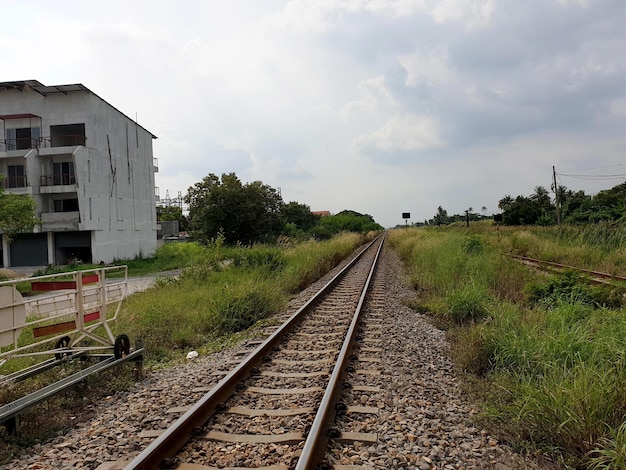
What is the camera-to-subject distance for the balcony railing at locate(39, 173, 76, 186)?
32844mm

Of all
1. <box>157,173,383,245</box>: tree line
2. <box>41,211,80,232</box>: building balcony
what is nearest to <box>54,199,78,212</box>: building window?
<box>41,211,80,232</box>: building balcony

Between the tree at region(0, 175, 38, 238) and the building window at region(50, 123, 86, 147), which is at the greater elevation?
the building window at region(50, 123, 86, 147)

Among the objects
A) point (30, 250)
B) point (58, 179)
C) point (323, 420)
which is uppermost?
point (58, 179)

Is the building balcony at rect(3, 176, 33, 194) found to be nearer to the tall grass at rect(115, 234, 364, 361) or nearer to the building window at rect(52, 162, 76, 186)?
the building window at rect(52, 162, 76, 186)

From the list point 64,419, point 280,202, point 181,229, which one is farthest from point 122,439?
point 181,229

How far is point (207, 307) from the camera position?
9.14m

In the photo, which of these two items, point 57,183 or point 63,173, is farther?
point 63,173

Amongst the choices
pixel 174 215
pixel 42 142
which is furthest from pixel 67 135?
pixel 174 215

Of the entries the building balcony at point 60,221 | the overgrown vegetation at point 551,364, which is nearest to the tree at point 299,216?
the building balcony at point 60,221

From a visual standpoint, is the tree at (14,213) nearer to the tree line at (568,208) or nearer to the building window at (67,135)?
the building window at (67,135)

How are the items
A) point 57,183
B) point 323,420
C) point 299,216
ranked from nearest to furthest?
point 323,420 < point 57,183 < point 299,216

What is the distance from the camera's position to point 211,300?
9445mm

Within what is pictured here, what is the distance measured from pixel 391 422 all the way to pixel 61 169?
36.7 metres

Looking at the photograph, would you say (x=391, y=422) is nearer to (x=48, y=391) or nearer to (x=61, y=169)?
(x=48, y=391)
